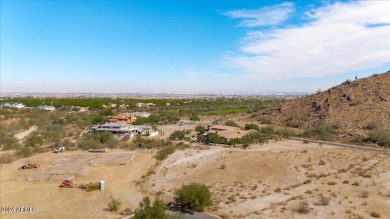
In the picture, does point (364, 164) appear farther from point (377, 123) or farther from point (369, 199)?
point (377, 123)

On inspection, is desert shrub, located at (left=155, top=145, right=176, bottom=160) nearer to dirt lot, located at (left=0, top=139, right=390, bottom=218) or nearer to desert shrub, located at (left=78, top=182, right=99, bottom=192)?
dirt lot, located at (left=0, top=139, right=390, bottom=218)

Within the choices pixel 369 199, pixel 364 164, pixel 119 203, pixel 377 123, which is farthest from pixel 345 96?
pixel 119 203

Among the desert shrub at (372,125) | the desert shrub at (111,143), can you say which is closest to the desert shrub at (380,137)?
the desert shrub at (372,125)

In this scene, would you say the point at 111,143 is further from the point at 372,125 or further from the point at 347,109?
the point at 347,109

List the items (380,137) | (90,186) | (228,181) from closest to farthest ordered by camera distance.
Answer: (90,186), (228,181), (380,137)

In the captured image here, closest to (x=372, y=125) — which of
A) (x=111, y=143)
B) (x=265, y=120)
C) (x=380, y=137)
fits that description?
(x=380, y=137)
